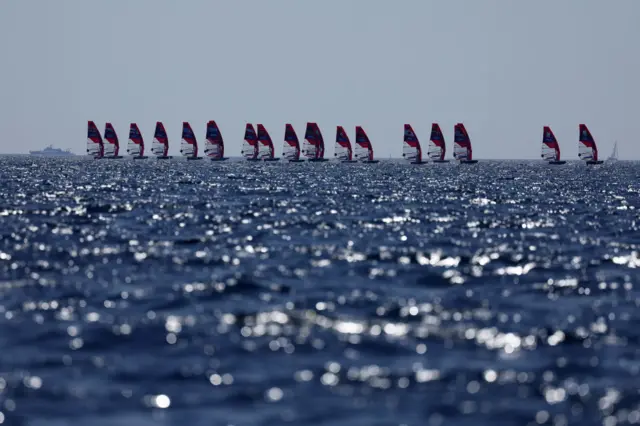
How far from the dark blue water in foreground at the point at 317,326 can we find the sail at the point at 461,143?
5326 inches

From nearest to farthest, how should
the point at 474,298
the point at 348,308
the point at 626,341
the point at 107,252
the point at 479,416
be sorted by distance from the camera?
the point at 479,416
the point at 626,341
the point at 348,308
the point at 474,298
the point at 107,252

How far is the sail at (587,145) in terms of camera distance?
184m

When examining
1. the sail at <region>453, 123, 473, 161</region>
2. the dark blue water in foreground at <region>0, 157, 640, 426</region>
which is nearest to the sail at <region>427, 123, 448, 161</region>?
the sail at <region>453, 123, 473, 161</region>

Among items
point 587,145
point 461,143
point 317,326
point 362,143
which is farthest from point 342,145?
point 317,326

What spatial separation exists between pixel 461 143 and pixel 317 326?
162m

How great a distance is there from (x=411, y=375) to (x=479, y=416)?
228 centimetres

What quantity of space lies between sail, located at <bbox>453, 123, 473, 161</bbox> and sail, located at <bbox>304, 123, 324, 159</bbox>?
25496mm

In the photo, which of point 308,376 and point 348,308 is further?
point 348,308

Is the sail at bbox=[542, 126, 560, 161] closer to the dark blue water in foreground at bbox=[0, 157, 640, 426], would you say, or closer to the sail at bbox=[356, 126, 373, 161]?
the sail at bbox=[356, 126, 373, 161]

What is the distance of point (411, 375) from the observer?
16.7 metres

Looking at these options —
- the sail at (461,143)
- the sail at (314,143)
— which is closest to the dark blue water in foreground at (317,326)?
the sail at (461,143)

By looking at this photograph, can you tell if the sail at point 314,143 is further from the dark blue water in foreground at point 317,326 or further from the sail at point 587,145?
the dark blue water in foreground at point 317,326

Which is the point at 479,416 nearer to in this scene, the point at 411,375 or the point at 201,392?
→ the point at 411,375

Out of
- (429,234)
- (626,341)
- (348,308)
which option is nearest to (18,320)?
(348,308)
